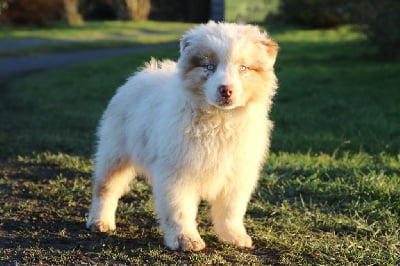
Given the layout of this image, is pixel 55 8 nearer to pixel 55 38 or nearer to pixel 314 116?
pixel 55 38

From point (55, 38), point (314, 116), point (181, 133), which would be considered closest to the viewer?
point (181, 133)

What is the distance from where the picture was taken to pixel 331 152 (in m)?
8.91

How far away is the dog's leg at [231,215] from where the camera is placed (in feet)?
16.5

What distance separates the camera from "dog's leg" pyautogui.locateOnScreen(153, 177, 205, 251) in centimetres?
477

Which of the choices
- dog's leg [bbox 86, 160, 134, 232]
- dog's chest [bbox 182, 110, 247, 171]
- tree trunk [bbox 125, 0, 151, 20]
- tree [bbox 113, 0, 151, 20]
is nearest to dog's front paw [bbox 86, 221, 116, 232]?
dog's leg [bbox 86, 160, 134, 232]

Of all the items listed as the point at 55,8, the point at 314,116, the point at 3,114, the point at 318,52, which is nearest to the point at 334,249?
the point at 314,116

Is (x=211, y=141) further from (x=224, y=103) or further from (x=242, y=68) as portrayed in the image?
(x=242, y=68)

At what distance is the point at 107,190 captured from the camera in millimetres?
5629

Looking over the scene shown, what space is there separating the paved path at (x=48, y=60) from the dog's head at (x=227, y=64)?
48.5ft

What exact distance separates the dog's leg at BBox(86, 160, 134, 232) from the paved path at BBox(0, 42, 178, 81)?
13688mm

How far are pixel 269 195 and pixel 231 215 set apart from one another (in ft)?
4.94

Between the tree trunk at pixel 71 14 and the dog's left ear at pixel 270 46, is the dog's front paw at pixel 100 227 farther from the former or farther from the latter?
the tree trunk at pixel 71 14

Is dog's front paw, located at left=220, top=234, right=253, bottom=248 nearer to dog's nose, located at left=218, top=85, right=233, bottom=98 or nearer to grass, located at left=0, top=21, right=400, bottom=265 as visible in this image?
grass, located at left=0, top=21, right=400, bottom=265

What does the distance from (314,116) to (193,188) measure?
7.66 m
